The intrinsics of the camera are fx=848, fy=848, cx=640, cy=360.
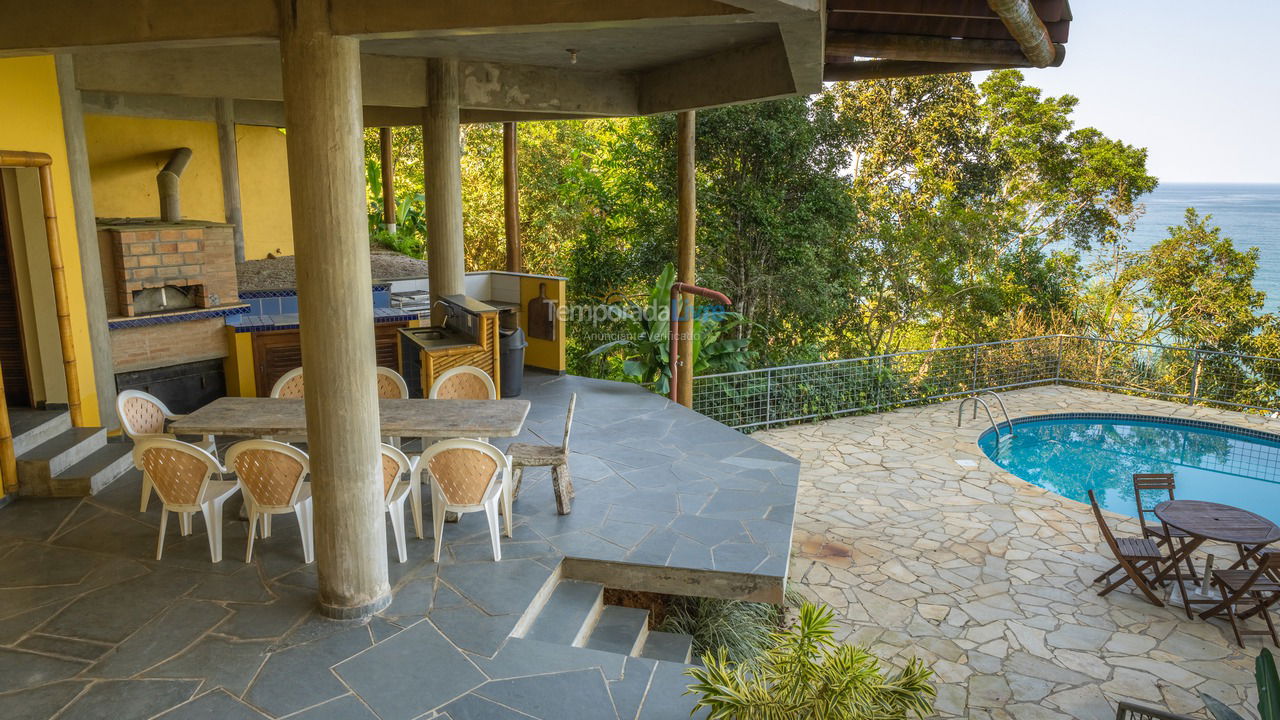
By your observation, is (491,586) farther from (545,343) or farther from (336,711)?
(545,343)

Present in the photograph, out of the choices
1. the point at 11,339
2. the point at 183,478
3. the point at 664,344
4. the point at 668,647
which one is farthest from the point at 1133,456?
the point at 11,339

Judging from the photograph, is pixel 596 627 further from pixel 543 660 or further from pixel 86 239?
pixel 86 239

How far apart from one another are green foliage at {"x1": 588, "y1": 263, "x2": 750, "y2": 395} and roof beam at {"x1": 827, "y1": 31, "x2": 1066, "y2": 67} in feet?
16.4

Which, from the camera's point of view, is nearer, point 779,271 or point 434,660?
point 434,660

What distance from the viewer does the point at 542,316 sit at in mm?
11562

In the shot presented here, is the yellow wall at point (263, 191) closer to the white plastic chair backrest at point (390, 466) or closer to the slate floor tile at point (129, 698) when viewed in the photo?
the white plastic chair backrest at point (390, 466)

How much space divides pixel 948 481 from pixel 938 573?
2.72 meters

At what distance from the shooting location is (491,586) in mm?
5461

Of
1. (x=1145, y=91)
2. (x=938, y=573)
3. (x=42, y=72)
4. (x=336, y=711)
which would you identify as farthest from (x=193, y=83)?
(x=1145, y=91)

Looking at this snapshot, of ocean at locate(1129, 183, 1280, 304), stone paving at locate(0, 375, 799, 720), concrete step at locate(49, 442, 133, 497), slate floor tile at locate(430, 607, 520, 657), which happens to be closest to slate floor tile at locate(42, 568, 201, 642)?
stone paving at locate(0, 375, 799, 720)

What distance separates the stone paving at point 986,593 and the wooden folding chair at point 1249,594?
0.53ft

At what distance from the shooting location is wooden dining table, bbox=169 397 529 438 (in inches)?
239

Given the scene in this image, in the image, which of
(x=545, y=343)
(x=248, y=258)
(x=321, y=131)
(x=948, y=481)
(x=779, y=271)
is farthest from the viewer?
(x=248, y=258)

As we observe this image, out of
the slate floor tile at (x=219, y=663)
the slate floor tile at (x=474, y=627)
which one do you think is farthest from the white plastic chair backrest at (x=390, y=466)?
the slate floor tile at (x=219, y=663)
